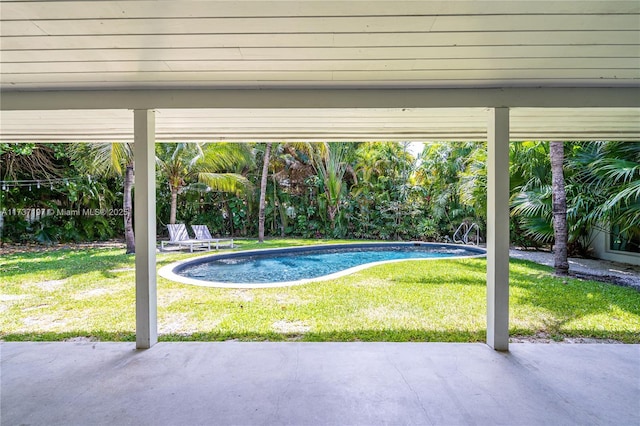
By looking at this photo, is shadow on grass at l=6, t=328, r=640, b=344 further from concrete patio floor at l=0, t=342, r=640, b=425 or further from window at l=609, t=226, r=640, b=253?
window at l=609, t=226, r=640, b=253

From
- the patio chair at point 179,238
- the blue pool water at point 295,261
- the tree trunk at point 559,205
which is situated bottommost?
the blue pool water at point 295,261

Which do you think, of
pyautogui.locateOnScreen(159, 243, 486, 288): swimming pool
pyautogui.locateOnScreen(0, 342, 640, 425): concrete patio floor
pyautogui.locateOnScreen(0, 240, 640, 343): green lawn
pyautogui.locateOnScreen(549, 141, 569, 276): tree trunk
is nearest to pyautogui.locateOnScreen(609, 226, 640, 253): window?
pyautogui.locateOnScreen(549, 141, 569, 276): tree trunk

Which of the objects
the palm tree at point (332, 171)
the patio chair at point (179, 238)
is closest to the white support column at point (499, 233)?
the patio chair at point (179, 238)

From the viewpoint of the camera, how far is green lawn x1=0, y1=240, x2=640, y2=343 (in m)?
3.58

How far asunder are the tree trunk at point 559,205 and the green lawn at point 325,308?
391mm

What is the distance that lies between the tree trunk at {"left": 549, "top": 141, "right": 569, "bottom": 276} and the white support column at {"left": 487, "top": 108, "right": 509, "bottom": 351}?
12.2 feet

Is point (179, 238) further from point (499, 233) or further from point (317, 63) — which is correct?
point (499, 233)

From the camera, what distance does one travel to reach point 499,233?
9.96 feet

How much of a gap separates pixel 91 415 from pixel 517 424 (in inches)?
107

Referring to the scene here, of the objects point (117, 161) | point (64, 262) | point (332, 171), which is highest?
point (332, 171)

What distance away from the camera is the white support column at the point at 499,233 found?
119 inches

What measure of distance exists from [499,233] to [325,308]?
2464mm

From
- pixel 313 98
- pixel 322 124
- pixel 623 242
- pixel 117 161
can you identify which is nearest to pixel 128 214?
pixel 117 161

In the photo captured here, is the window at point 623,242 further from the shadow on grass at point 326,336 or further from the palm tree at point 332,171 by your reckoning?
the palm tree at point 332,171
